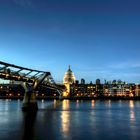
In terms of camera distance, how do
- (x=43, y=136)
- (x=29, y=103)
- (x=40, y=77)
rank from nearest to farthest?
1. (x=43, y=136)
2. (x=29, y=103)
3. (x=40, y=77)

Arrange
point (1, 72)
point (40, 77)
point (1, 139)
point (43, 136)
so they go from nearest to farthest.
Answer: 1. point (1, 139)
2. point (43, 136)
3. point (1, 72)
4. point (40, 77)

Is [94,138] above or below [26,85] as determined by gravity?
below

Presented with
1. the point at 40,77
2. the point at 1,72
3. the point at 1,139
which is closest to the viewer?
the point at 1,139


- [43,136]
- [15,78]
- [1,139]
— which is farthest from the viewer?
[15,78]

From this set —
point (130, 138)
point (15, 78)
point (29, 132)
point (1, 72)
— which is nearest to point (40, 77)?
point (15, 78)

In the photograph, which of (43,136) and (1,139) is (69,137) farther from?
(1,139)

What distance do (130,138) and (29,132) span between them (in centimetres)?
1526

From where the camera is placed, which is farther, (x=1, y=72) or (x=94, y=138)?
(x=1, y=72)

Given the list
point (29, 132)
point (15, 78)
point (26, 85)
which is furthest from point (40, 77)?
point (29, 132)

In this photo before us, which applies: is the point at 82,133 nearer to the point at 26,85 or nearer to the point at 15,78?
the point at 15,78

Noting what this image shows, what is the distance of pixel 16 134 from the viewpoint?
4775 cm

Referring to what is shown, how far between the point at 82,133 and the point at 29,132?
26.4ft

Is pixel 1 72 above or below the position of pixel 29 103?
above

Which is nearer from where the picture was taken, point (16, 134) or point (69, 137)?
point (69, 137)
